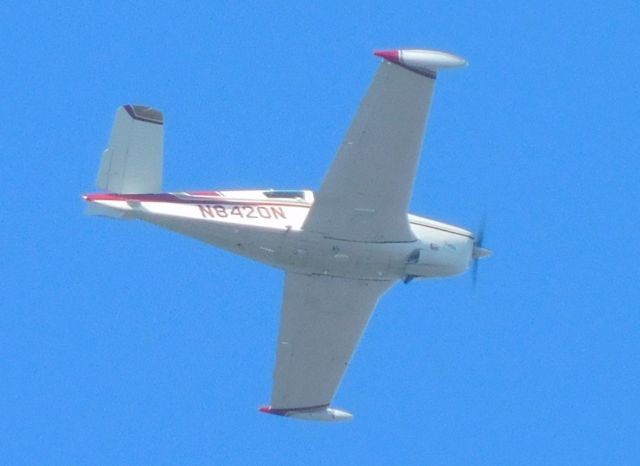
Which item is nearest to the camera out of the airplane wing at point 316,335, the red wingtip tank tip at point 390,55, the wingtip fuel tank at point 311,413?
the red wingtip tank tip at point 390,55

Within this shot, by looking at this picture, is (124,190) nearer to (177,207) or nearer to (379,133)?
(177,207)

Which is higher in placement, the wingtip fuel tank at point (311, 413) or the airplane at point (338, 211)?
the airplane at point (338, 211)

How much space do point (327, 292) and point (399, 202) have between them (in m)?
4.01

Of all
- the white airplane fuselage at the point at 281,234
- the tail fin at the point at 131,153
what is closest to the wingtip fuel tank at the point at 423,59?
the white airplane fuselage at the point at 281,234

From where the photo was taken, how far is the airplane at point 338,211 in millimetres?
37844

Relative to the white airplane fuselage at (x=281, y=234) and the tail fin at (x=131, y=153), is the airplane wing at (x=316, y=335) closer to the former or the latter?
the white airplane fuselage at (x=281, y=234)

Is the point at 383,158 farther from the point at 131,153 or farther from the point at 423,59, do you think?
the point at 131,153

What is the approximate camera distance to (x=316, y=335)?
4303 cm

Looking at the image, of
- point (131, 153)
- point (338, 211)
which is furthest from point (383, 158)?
point (131, 153)

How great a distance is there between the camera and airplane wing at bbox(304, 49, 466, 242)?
37.3 metres

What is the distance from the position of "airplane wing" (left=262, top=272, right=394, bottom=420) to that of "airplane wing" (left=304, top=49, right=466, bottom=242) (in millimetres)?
2481

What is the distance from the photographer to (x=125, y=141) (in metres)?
39.4

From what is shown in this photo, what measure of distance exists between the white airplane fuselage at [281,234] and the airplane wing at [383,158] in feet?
1.39

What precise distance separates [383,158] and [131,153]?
6.35 m
